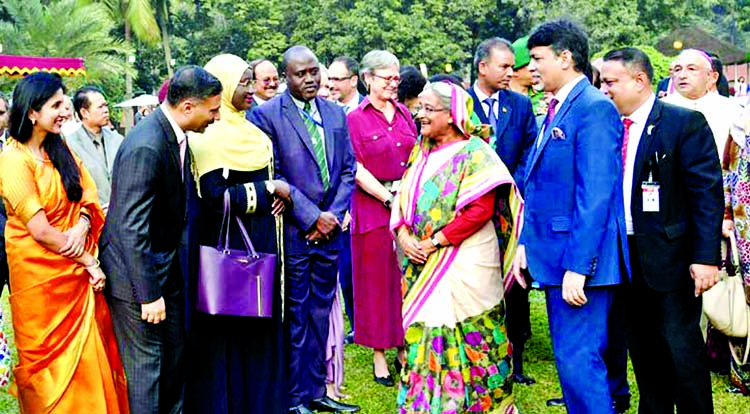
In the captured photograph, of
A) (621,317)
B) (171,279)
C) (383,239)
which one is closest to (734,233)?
(621,317)

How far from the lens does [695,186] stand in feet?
14.2

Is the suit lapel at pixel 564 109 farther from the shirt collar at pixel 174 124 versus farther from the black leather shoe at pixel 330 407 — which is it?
the black leather shoe at pixel 330 407

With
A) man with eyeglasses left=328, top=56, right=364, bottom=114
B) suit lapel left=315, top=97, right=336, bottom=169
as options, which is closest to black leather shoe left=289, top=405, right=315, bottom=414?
suit lapel left=315, top=97, right=336, bottom=169

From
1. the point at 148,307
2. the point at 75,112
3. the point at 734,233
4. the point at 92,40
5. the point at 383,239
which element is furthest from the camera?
the point at 92,40

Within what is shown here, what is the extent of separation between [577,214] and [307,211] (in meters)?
1.67

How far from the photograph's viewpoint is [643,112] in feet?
14.8

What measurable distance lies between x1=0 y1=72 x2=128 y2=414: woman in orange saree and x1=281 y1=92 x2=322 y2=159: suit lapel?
132 centimetres

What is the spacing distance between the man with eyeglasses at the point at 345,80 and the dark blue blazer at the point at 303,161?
2178 mm

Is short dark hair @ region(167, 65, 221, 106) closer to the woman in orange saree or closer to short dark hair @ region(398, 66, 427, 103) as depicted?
the woman in orange saree

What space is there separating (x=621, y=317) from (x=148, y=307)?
311 centimetres

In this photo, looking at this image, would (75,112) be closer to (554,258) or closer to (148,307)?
(148,307)

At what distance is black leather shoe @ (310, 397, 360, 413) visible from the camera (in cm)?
535

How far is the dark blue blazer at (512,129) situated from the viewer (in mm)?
5711

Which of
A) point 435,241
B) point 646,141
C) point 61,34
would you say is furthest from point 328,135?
point 61,34
